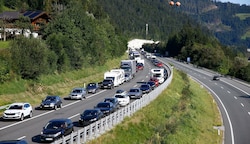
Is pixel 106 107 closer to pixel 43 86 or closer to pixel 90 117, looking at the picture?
pixel 90 117

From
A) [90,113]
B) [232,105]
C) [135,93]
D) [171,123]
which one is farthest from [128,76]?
[90,113]

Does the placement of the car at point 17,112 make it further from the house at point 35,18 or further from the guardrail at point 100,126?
the house at point 35,18

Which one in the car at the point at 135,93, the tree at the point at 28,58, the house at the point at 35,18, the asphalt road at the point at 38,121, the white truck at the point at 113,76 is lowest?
the asphalt road at the point at 38,121

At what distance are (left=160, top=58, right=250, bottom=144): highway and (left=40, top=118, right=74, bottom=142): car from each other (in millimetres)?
18870

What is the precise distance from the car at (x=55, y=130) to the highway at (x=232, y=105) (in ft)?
61.9

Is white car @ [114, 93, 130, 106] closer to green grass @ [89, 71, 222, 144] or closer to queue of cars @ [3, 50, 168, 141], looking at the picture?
queue of cars @ [3, 50, 168, 141]

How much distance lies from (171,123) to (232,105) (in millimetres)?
25555

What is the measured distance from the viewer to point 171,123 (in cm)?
4203

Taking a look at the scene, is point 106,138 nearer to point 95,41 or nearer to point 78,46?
point 78,46

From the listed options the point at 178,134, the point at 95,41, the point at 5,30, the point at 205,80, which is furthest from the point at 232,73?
the point at 178,134

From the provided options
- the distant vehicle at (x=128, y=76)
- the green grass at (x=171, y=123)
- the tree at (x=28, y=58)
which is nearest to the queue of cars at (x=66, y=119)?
the green grass at (x=171, y=123)

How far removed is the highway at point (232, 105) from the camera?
45.0m

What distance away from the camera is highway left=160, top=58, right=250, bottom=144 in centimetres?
4497

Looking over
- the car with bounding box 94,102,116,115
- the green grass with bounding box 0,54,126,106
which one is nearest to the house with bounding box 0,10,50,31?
A: the green grass with bounding box 0,54,126,106
